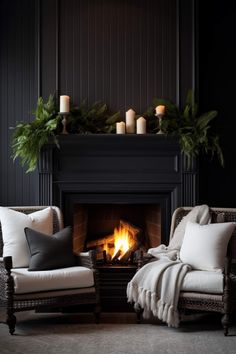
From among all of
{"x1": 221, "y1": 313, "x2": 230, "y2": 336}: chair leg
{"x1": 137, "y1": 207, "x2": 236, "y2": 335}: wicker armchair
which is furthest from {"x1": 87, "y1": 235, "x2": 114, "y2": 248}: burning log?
{"x1": 221, "y1": 313, "x2": 230, "y2": 336}: chair leg

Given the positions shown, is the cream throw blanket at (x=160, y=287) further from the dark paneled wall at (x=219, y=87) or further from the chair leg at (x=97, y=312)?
the dark paneled wall at (x=219, y=87)

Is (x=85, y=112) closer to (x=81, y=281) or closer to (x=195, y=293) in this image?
(x=81, y=281)

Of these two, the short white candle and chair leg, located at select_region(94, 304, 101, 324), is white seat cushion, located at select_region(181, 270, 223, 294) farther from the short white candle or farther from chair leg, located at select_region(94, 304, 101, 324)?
the short white candle

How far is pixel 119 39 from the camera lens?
570cm

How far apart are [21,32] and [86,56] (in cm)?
71

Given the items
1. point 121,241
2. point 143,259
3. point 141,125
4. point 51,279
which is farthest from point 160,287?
point 141,125

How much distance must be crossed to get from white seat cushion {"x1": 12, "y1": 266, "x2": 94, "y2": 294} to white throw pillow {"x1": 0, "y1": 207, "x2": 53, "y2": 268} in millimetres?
153

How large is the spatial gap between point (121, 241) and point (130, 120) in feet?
3.53

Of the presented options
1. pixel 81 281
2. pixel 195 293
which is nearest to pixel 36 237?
pixel 81 281

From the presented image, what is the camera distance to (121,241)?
5.89 m

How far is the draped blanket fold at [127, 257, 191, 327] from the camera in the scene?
471 cm

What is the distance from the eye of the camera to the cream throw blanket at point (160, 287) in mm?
4711

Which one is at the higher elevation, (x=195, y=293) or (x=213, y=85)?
(x=213, y=85)

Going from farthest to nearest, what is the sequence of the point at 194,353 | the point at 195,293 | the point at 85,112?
1. the point at 85,112
2. the point at 195,293
3. the point at 194,353
